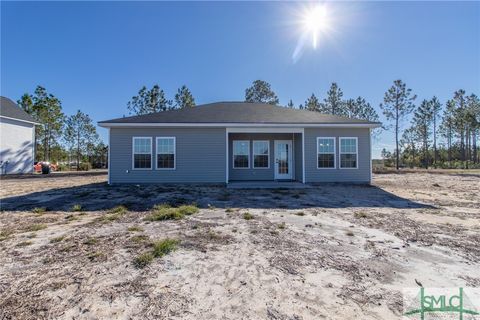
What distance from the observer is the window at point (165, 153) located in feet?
36.1

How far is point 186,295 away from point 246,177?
1024 cm

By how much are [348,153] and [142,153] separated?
9.69m

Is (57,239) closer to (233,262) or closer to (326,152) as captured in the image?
(233,262)

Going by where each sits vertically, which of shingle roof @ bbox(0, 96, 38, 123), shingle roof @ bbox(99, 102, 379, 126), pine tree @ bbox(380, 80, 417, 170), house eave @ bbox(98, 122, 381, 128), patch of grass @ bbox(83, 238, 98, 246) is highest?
pine tree @ bbox(380, 80, 417, 170)

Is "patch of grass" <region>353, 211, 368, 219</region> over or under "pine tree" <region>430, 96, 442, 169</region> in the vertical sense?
under

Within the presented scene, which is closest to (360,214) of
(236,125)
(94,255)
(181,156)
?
(94,255)

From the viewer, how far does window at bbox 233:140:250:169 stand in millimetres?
12508

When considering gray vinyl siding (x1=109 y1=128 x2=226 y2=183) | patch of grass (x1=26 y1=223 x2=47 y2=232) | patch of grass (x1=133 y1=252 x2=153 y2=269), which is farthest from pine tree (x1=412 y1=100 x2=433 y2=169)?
patch of grass (x1=26 y1=223 x2=47 y2=232)

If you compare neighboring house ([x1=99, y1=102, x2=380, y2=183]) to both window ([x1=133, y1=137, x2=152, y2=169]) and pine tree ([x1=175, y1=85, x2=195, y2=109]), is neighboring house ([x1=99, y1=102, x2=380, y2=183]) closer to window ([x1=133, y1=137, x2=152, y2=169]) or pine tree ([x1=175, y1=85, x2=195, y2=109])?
window ([x1=133, y1=137, x2=152, y2=169])

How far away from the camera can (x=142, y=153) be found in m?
10.9

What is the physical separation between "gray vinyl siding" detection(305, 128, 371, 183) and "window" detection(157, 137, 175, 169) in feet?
20.7

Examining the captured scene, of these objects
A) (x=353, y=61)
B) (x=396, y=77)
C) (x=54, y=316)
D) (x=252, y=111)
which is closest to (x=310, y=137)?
(x=252, y=111)

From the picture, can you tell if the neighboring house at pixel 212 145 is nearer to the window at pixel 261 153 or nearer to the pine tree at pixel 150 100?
the window at pixel 261 153

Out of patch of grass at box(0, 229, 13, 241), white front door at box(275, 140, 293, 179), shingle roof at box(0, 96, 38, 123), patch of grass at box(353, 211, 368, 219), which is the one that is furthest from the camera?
shingle roof at box(0, 96, 38, 123)
